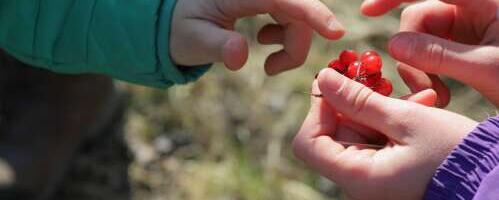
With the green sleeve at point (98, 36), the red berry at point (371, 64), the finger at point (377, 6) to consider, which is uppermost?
the finger at point (377, 6)

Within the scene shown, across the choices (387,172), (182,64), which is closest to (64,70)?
(182,64)

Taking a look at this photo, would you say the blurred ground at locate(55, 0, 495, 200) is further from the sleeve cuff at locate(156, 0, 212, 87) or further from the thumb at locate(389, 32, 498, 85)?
the thumb at locate(389, 32, 498, 85)

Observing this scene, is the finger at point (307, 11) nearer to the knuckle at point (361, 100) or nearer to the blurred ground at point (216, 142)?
the knuckle at point (361, 100)

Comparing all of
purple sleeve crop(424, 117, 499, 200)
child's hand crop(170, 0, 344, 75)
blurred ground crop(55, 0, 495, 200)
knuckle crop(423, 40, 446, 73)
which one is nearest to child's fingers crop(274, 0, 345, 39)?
child's hand crop(170, 0, 344, 75)

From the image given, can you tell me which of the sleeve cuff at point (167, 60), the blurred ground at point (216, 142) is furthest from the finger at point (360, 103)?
the blurred ground at point (216, 142)

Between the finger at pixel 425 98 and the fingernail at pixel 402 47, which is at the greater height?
the fingernail at pixel 402 47

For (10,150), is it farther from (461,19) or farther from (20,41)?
(461,19)

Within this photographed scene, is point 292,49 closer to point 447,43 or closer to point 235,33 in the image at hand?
point 235,33

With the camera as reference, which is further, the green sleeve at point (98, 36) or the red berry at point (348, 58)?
the green sleeve at point (98, 36)
